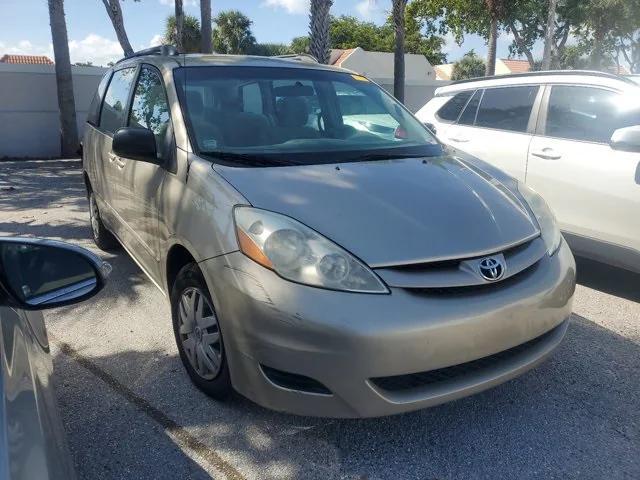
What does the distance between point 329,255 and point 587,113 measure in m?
3.30

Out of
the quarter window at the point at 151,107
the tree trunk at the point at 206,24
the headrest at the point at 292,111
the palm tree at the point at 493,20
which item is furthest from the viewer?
the palm tree at the point at 493,20

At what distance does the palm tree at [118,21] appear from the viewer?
1330 centimetres

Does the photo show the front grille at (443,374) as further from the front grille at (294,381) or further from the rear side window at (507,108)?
the rear side window at (507,108)

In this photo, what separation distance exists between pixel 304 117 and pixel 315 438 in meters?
1.98

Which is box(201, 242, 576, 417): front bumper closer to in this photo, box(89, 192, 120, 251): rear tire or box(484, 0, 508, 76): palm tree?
box(89, 192, 120, 251): rear tire

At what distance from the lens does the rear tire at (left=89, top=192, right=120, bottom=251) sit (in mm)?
5285

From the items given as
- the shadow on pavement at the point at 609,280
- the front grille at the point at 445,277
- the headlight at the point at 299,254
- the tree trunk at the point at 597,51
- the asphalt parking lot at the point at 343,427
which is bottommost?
the asphalt parking lot at the point at 343,427

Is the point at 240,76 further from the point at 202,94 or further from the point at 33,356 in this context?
the point at 33,356

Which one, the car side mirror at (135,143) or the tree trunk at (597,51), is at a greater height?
the tree trunk at (597,51)

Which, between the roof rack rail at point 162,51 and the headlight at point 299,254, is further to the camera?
the roof rack rail at point 162,51

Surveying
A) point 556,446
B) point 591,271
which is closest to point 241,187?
point 556,446

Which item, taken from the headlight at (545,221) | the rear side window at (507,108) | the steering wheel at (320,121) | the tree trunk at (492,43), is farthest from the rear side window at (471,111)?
the tree trunk at (492,43)

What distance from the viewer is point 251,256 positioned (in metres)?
2.41

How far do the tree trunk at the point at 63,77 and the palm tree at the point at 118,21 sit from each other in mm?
1435
